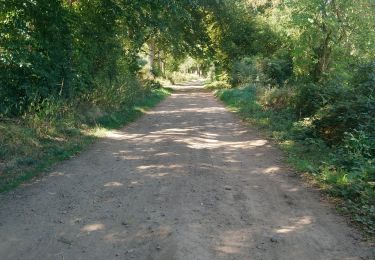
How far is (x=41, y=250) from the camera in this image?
16.0ft

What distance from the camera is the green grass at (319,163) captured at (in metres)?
6.17

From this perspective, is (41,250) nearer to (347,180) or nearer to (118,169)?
(118,169)

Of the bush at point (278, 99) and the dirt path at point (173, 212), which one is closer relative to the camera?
the dirt path at point (173, 212)

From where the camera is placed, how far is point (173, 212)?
19.8 ft

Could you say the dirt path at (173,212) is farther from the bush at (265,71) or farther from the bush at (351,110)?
the bush at (265,71)

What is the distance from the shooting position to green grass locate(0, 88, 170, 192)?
818cm

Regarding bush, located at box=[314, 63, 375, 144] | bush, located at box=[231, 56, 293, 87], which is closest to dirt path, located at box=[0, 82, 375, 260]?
bush, located at box=[314, 63, 375, 144]

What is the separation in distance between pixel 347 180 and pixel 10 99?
8.83 meters

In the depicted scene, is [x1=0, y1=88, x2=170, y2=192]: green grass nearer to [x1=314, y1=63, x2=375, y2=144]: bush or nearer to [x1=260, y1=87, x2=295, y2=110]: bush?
[x1=314, y1=63, x2=375, y2=144]: bush

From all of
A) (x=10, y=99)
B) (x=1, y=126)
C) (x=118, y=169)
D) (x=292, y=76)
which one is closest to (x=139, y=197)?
(x=118, y=169)

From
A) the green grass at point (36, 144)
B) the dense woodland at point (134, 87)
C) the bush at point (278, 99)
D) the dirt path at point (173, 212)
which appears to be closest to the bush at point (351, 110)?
the dense woodland at point (134, 87)

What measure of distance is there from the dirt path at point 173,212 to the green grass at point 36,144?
454 millimetres

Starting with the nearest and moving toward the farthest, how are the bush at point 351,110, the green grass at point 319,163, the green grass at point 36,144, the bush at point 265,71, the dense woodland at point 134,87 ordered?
1. the green grass at point 319,163
2. the green grass at point 36,144
3. the dense woodland at point 134,87
4. the bush at point 351,110
5. the bush at point 265,71

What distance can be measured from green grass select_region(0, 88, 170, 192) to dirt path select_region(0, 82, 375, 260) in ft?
1.49
